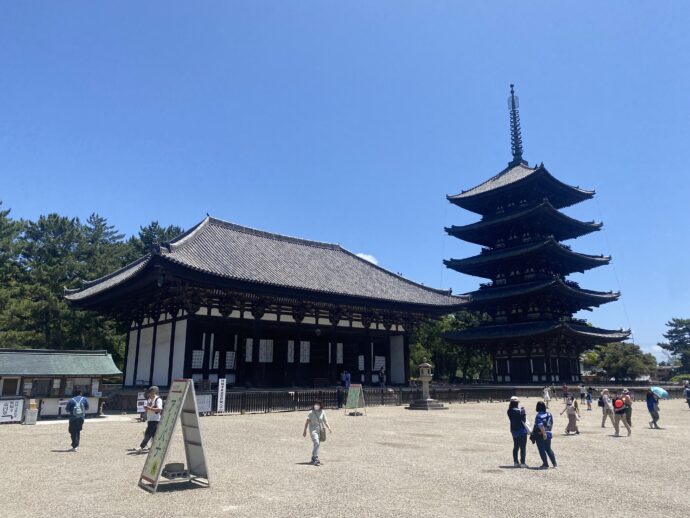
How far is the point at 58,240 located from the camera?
156 feet

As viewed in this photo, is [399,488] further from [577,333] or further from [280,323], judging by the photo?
[577,333]

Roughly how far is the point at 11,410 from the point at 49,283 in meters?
27.4

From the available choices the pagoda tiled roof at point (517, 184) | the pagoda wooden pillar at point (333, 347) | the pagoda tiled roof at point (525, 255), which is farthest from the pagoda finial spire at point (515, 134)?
the pagoda wooden pillar at point (333, 347)

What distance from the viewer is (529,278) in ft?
139

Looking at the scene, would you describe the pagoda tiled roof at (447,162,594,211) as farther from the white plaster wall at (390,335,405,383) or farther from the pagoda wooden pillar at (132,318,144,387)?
the pagoda wooden pillar at (132,318,144,387)

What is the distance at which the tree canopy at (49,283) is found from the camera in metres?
36.6

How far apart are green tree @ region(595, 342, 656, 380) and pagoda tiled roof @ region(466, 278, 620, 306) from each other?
732cm

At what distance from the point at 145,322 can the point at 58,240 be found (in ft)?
85.4

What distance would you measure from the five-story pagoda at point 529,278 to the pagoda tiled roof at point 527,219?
0.29 ft

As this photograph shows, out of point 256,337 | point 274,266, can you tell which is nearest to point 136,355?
point 256,337

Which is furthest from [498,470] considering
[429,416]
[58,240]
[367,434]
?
[58,240]

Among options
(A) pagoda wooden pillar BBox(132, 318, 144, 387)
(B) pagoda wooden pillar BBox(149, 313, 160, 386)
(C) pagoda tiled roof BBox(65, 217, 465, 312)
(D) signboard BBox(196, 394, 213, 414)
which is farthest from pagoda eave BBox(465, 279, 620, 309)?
(A) pagoda wooden pillar BBox(132, 318, 144, 387)

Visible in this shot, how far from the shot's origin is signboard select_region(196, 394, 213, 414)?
19.4 m

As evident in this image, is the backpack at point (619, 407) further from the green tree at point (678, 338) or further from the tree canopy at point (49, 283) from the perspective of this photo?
the green tree at point (678, 338)
